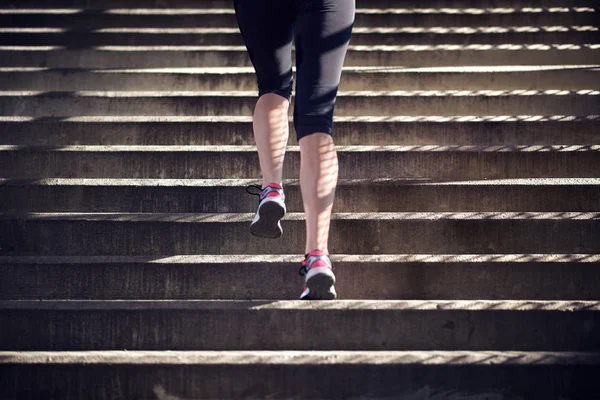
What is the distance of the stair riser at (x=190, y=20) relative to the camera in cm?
572

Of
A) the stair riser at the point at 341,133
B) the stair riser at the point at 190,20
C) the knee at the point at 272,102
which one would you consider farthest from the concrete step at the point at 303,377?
the stair riser at the point at 190,20

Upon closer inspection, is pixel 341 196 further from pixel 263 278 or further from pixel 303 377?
pixel 303 377

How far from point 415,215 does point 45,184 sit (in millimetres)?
1747

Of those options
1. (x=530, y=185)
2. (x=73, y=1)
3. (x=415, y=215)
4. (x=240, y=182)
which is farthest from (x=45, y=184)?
(x=73, y=1)

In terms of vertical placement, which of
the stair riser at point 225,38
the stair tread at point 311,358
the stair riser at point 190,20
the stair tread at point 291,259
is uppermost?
the stair riser at point 190,20

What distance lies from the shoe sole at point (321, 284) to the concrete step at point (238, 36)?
3.22 meters

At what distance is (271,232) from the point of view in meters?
2.81

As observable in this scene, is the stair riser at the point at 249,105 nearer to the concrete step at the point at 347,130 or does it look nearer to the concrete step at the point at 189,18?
the concrete step at the point at 347,130

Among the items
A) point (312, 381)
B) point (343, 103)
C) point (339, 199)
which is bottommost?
point (312, 381)

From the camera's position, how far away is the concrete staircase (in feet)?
7.95

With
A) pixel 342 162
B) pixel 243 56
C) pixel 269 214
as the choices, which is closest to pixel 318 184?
Result: pixel 269 214

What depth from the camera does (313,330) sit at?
261cm

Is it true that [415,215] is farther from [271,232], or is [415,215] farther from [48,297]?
[48,297]

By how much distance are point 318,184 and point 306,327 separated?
0.55 m
